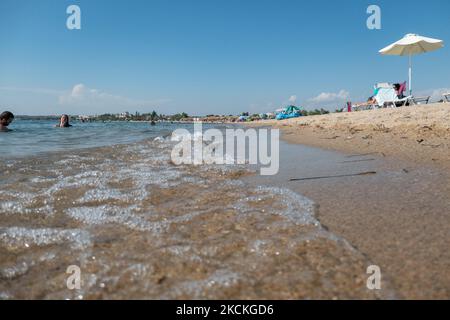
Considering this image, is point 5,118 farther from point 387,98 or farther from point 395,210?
point 387,98

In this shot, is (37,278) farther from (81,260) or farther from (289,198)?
(289,198)

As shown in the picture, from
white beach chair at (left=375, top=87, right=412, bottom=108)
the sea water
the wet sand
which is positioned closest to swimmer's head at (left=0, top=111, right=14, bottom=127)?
the sea water

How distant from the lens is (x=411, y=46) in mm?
16375

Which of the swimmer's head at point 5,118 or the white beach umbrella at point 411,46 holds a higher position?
the white beach umbrella at point 411,46

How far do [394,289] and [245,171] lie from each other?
9.34 feet

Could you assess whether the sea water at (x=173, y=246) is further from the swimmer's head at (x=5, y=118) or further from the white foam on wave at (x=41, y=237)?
the swimmer's head at (x=5, y=118)

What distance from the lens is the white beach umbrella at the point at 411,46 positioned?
624 inches

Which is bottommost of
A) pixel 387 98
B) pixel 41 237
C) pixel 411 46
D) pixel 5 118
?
pixel 41 237

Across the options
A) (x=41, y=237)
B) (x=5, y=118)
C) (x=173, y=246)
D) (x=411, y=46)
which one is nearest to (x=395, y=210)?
(x=173, y=246)

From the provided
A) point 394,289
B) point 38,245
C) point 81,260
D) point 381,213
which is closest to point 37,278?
point 81,260

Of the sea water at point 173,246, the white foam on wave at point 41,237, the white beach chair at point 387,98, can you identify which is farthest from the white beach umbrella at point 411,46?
the white foam on wave at point 41,237

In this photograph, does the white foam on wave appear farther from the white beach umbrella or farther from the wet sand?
the white beach umbrella

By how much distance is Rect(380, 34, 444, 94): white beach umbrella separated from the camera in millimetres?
15852

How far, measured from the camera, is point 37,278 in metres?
1.30
